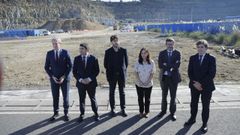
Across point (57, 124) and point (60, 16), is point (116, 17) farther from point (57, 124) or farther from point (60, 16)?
point (57, 124)

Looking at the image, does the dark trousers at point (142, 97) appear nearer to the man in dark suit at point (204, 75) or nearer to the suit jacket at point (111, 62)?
the suit jacket at point (111, 62)

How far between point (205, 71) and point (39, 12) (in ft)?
339

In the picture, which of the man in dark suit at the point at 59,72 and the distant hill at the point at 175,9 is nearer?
the man in dark suit at the point at 59,72

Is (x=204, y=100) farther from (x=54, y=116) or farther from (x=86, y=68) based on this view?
(x=54, y=116)

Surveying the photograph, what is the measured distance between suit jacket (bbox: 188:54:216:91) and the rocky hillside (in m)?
90.0

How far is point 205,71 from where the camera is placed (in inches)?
258

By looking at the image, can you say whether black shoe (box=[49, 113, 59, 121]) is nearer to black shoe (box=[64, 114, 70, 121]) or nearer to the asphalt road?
the asphalt road

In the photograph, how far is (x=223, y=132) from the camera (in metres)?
6.27

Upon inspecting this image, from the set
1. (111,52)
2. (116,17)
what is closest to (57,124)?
(111,52)

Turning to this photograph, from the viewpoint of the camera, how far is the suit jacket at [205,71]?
646 cm

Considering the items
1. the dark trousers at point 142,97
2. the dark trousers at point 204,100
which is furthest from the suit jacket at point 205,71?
the dark trousers at point 142,97

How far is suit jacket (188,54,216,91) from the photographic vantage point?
6.46 metres

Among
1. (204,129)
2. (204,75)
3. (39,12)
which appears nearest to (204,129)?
(204,129)

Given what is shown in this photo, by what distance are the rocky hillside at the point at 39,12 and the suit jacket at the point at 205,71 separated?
90.0m
